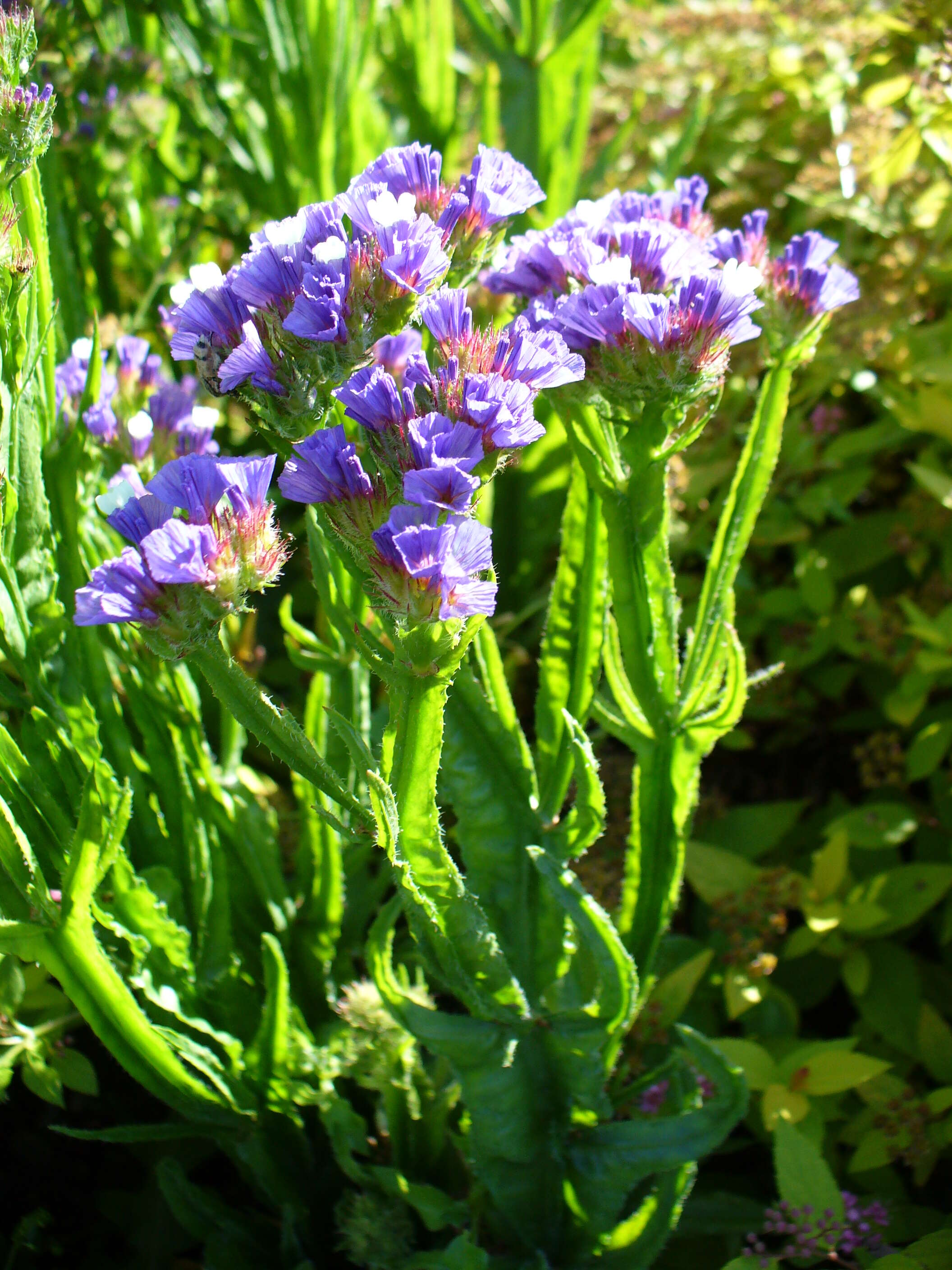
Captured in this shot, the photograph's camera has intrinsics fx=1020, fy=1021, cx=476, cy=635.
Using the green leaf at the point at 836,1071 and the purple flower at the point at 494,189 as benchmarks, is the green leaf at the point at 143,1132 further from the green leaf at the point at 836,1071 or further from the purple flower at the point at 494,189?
the purple flower at the point at 494,189

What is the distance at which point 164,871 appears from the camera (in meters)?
1.16

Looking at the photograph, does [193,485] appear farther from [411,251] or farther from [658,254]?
[658,254]

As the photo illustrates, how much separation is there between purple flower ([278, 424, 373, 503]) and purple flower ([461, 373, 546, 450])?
9 centimetres

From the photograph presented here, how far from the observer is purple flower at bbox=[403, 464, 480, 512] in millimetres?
668

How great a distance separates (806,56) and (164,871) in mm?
2095

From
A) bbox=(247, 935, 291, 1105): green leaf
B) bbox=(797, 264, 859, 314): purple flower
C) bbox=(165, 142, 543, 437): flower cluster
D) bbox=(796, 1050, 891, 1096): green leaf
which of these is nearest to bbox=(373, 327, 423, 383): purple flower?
bbox=(165, 142, 543, 437): flower cluster

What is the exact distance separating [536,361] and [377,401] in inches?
4.9

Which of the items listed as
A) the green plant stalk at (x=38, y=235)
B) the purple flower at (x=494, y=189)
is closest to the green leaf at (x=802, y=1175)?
the purple flower at (x=494, y=189)

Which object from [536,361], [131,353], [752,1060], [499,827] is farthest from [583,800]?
[131,353]

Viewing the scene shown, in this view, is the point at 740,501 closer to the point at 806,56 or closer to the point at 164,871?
the point at 164,871

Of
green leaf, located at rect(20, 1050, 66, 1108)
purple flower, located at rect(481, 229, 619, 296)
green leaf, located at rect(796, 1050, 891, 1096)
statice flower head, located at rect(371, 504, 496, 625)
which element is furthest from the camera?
green leaf, located at rect(796, 1050, 891, 1096)

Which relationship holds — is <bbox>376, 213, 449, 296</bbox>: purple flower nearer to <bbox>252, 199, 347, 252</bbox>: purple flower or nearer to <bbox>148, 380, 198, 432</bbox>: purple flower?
<bbox>252, 199, 347, 252</bbox>: purple flower

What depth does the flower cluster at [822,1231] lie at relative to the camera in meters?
1.04

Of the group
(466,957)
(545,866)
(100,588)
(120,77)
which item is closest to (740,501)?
(545,866)
